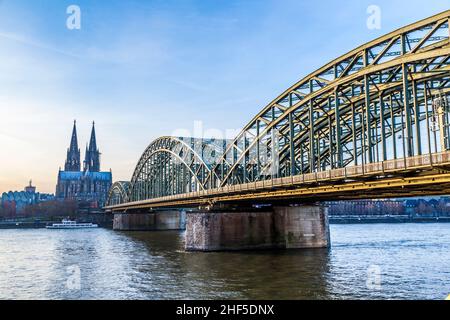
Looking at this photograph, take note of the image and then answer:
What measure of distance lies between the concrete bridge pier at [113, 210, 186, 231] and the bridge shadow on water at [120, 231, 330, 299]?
74.8 m

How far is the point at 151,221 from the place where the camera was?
126 meters

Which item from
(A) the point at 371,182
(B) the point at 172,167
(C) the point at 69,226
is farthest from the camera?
(C) the point at 69,226

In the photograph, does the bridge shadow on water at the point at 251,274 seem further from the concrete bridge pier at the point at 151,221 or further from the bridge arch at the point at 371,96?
the concrete bridge pier at the point at 151,221

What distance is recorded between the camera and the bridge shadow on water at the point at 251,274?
2661 centimetres

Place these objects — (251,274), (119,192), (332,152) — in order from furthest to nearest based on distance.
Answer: (119,192)
(332,152)
(251,274)

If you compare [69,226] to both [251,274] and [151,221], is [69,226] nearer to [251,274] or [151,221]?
[151,221]

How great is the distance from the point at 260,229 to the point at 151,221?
76631 millimetres

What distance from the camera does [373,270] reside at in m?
35.3

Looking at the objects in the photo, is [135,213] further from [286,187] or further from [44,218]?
[286,187]

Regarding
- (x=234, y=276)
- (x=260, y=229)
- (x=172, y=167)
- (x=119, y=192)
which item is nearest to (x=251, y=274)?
(x=234, y=276)

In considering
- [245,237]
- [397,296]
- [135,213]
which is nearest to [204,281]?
[397,296]

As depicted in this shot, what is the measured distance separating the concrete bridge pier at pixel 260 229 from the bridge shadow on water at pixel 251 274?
251cm

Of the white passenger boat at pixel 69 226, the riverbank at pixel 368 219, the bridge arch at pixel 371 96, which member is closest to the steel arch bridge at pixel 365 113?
the bridge arch at pixel 371 96
